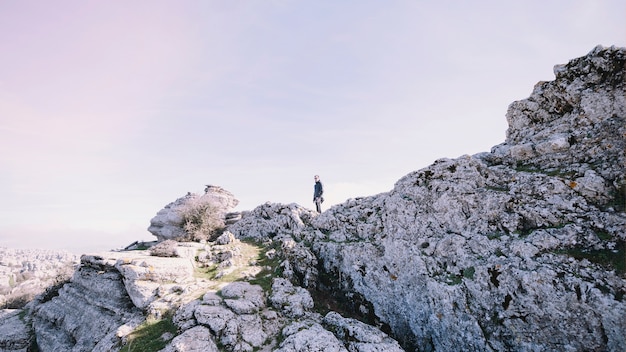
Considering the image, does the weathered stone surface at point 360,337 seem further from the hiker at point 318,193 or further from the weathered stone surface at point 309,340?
the hiker at point 318,193

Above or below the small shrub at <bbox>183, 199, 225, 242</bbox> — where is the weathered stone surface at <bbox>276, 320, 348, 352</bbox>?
below

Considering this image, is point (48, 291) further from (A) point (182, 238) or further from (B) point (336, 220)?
(B) point (336, 220)

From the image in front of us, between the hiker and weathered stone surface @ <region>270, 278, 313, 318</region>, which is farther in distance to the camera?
the hiker

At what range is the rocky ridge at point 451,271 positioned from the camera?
10.5 metres

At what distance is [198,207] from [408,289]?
89.6 feet

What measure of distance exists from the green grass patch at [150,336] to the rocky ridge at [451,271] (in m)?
0.37

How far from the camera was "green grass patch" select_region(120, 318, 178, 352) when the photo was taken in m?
12.0

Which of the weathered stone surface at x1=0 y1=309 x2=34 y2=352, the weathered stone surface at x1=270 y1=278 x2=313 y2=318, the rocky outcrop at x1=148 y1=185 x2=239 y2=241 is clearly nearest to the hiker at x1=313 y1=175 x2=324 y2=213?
the rocky outcrop at x1=148 y1=185 x2=239 y2=241

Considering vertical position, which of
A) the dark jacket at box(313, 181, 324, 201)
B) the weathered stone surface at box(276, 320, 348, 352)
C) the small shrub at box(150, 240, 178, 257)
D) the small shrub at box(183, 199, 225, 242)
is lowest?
the weathered stone surface at box(276, 320, 348, 352)

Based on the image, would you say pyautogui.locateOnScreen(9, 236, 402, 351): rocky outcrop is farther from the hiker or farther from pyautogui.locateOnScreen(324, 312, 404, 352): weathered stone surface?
the hiker

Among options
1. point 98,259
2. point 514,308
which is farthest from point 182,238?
point 514,308

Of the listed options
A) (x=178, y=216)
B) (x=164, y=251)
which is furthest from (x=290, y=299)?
(x=178, y=216)

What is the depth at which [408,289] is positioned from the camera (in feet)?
48.2

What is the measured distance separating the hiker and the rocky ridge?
10.3 metres
